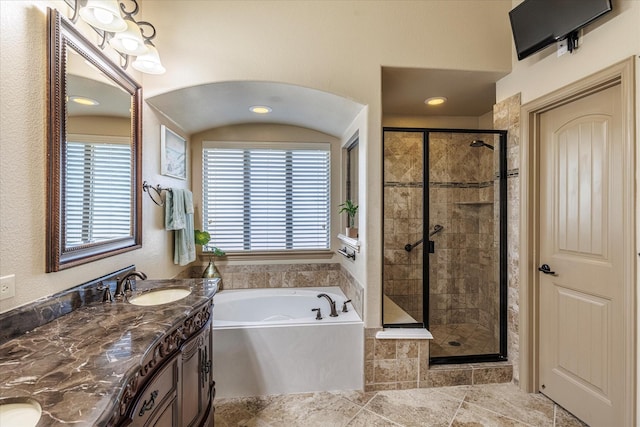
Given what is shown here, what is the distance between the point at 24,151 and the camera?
123 centimetres

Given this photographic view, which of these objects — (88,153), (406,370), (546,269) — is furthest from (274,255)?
(546,269)

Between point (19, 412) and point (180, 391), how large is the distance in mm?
668

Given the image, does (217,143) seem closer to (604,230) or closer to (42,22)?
(42,22)

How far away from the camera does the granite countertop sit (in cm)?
74

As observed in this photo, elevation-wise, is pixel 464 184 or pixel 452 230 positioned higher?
pixel 464 184

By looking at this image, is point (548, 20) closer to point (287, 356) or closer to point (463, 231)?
point (463, 231)

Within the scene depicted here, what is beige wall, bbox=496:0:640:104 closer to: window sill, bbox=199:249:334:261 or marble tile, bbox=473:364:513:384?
marble tile, bbox=473:364:513:384

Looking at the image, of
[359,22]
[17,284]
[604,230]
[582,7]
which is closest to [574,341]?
[604,230]

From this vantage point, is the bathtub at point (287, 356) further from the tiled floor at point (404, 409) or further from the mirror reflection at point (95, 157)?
the mirror reflection at point (95, 157)

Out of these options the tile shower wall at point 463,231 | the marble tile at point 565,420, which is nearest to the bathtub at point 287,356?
the tile shower wall at point 463,231

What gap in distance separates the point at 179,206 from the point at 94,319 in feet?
4.55

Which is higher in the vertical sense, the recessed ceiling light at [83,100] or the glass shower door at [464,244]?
the recessed ceiling light at [83,100]

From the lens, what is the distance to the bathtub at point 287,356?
226 cm

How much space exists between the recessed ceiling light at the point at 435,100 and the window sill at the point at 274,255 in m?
1.89
